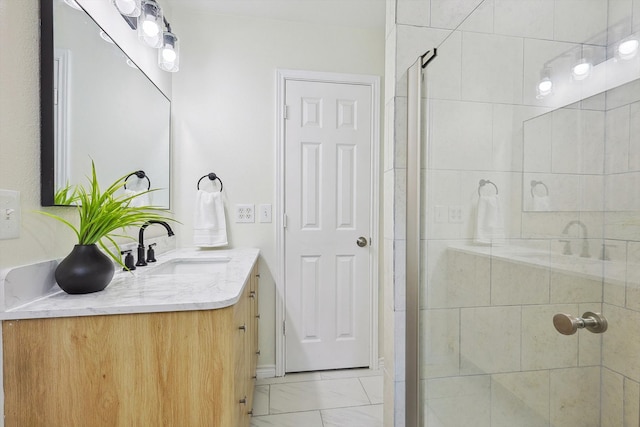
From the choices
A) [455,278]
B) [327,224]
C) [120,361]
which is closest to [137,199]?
[120,361]

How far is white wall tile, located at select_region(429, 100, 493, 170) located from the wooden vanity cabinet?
93cm

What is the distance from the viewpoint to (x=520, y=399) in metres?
0.93

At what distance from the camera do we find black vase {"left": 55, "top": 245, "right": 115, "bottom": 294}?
922mm

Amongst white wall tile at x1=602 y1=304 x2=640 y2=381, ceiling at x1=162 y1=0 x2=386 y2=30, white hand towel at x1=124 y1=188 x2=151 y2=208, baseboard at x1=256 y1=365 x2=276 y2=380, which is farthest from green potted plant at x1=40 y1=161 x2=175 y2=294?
ceiling at x1=162 y1=0 x2=386 y2=30

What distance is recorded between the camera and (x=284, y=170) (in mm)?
2180

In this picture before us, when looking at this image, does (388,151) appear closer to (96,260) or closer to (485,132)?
(485,132)

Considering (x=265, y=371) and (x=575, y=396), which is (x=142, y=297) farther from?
(x=265, y=371)

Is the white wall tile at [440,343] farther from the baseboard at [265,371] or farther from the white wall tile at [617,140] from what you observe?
the baseboard at [265,371]

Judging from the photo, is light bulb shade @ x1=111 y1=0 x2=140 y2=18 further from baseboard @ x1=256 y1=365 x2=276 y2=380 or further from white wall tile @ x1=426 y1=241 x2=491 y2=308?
baseboard @ x1=256 y1=365 x2=276 y2=380

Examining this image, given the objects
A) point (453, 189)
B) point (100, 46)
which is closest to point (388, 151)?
point (453, 189)

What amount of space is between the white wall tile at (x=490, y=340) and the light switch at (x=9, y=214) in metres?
1.43

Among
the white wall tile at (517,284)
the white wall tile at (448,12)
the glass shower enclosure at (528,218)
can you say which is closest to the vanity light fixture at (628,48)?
the glass shower enclosure at (528,218)

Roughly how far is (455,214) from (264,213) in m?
1.38

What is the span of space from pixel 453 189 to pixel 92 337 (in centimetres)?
123
